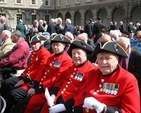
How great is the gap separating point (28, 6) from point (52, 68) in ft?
101

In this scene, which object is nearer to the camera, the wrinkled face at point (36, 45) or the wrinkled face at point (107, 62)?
the wrinkled face at point (107, 62)

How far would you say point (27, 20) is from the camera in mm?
32469

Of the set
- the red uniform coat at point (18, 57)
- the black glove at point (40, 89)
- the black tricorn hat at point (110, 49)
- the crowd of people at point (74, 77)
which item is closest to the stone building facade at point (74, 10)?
the red uniform coat at point (18, 57)

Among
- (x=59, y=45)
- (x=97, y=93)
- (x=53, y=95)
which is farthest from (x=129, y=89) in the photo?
(x=59, y=45)

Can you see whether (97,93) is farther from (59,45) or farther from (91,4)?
(91,4)

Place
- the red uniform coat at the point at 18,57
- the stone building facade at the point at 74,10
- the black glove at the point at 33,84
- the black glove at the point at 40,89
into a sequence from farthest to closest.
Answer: the stone building facade at the point at 74,10
the red uniform coat at the point at 18,57
the black glove at the point at 33,84
the black glove at the point at 40,89

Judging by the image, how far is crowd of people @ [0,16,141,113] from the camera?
214 centimetres

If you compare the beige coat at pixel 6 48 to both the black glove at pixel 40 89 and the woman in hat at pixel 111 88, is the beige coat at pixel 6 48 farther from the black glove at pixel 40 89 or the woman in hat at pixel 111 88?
the woman in hat at pixel 111 88

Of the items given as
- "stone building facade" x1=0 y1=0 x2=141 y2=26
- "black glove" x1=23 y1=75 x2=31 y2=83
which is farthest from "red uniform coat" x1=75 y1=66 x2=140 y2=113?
"stone building facade" x1=0 y1=0 x2=141 y2=26

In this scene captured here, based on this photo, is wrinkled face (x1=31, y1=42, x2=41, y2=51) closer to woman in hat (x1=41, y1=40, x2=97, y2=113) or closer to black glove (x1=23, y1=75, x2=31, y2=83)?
black glove (x1=23, y1=75, x2=31, y2=83)

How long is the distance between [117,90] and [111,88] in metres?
0.08

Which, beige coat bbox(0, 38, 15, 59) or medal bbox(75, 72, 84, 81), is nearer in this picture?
medal bbox(75, 72, 84, 81)

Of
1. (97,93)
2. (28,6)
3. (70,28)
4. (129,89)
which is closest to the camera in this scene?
(129,89)

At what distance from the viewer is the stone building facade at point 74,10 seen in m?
23.0
